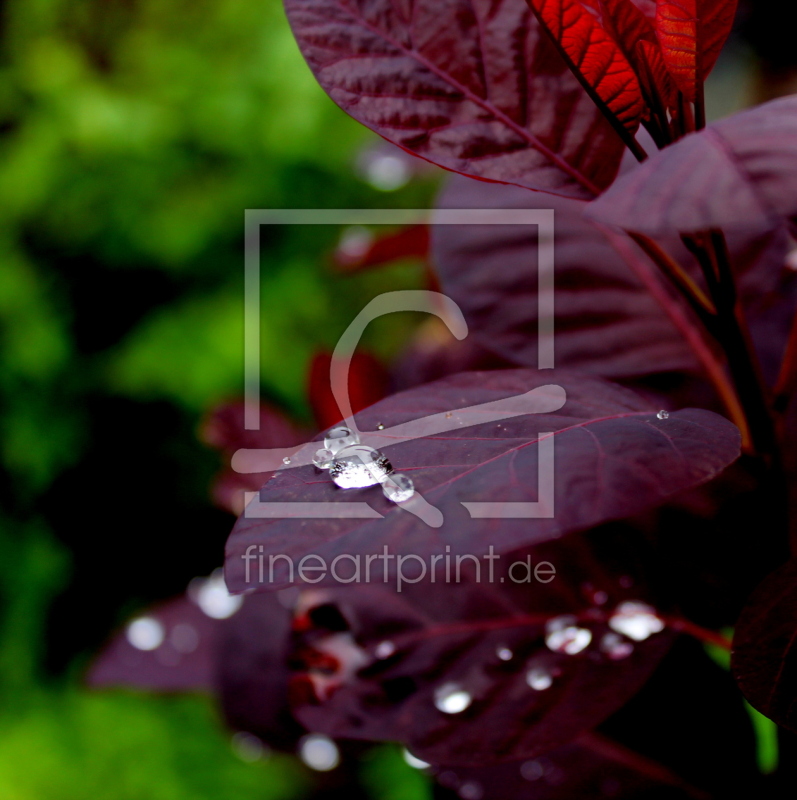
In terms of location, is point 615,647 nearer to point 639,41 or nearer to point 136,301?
point 639,41

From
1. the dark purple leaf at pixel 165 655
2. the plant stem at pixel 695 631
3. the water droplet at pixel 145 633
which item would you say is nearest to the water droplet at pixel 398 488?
the plant stem at pixel 695 631

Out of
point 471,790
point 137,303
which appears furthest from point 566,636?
point 137,303

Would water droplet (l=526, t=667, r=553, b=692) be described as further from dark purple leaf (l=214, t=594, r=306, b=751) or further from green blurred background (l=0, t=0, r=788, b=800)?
green blurred background (l=0, t=0, r=788, b=800)

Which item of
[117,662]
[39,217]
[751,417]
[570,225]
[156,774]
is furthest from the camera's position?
[39,217]

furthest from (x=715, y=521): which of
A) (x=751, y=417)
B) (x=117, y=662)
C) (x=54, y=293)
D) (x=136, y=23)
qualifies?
(x=136, y=23)

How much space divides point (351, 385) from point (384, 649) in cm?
32

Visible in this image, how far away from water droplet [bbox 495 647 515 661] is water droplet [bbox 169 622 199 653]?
47 cm

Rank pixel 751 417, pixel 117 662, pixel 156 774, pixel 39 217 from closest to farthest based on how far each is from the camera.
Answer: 1. pixel 751 417
2. pixel 117 662
3. pixel 156 774
4. pixel 39 217

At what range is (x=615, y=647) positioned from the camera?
0.39 meters

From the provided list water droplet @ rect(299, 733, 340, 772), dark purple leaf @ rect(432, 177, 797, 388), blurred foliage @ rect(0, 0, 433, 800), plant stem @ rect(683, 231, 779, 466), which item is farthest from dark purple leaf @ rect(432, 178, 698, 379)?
blurred foliage @ rect(0, 0, 433, 800)

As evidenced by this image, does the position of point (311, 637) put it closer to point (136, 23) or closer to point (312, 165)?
point (312, 165)

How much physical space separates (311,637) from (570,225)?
→ 356 millimetres

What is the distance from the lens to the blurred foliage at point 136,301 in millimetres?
1426

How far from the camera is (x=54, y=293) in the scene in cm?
152
